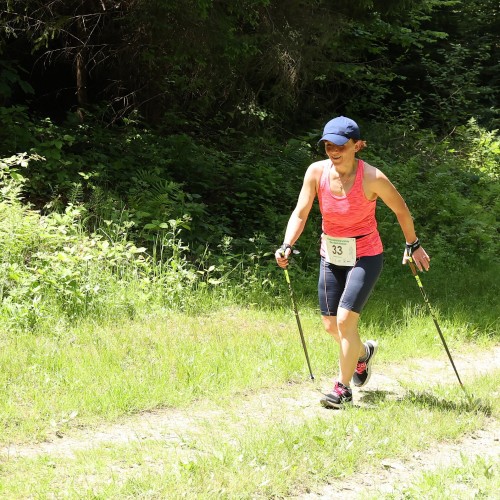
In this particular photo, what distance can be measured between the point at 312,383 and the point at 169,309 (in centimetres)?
226

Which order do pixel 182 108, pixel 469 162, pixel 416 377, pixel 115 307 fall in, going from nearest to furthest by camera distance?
pixel 416 377, pixel 115 307, pixel 182 108, pixel 469 162

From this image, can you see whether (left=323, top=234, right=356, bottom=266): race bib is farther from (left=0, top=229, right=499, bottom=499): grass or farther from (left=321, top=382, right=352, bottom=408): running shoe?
(left=0, top=229, right=499, bottom=499): grass

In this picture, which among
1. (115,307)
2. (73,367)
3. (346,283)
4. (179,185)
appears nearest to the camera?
(346,283)

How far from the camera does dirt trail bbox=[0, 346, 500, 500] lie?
477 centimetres

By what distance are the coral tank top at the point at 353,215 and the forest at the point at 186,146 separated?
3.18 meters

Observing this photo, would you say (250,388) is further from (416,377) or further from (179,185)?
(179,185)

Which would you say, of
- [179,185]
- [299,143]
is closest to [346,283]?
[179,185]

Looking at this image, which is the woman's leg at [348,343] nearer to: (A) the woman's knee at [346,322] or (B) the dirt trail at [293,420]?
(A) the woman's knee at [346,322]

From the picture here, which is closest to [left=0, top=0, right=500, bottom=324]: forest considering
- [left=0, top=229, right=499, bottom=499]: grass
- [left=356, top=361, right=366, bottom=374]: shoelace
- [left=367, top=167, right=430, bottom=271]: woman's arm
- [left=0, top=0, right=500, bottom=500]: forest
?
[left=0, top=0, right=500, bottom=500]: forest

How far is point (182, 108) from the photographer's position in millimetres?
15172

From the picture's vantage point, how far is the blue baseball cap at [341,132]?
566 centimetres

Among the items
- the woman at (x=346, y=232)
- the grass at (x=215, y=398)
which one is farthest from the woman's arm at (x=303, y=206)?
the grass at (x=215, y=398)

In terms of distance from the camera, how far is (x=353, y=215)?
5820 millimetres

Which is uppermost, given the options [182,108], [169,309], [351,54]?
[351,54]
